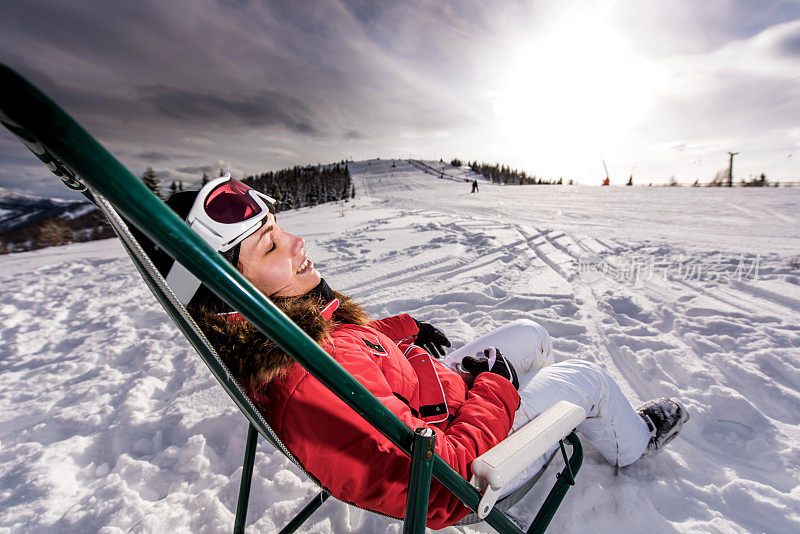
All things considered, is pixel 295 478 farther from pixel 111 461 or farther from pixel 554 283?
pixel 554 283

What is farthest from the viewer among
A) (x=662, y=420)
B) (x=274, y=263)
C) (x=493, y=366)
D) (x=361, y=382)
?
(x=662, y=420)

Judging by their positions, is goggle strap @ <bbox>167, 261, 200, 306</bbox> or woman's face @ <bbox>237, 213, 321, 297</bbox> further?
woman's face @ <bbox>237, 213, 321, 297</bbox>

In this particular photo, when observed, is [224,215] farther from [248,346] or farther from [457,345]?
[457,345]

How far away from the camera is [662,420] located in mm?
2008

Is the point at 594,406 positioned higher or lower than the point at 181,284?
lower

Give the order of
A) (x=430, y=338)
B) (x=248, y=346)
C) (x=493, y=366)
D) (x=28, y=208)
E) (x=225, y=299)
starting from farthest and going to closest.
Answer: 1. (x=28, y=208)
2. (x=430, y=338)
3. (x=493, y=366)
4. (x=248, y=346)
5. (x=225, y=299)

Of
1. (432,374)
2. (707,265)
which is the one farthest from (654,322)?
(432,374)

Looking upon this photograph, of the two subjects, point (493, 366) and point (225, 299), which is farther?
point (493, 366)

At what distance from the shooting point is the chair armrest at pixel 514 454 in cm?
90

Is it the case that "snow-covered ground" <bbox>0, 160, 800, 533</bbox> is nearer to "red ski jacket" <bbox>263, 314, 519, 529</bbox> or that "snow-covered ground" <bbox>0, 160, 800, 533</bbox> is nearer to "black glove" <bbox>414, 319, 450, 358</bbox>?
"red ski jacket" <bbox>263, 314, 519, 529</bbox>

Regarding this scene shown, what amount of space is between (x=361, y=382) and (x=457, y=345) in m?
2.16

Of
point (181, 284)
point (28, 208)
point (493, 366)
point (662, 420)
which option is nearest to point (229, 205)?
point (181, 284)

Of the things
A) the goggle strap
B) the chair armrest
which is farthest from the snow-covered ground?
the goggle strap

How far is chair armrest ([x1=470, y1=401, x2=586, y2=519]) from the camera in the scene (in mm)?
898
